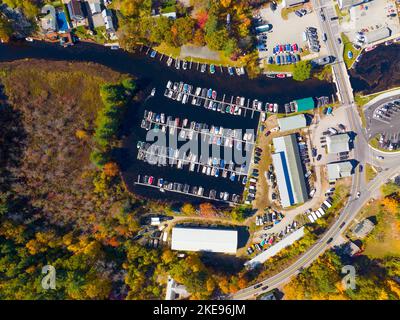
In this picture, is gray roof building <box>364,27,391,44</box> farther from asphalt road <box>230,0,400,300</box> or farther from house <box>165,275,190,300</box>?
house <box>165,275,190,300</box>

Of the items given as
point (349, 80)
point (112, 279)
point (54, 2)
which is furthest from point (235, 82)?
point (112, 279)

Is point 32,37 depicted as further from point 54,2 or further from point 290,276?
point 290,276

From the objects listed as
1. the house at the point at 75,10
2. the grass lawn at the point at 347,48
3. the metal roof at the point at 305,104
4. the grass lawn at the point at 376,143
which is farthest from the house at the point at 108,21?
the grass lawn at the point at 376,143

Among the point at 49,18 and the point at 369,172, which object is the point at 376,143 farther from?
the point at 49,18

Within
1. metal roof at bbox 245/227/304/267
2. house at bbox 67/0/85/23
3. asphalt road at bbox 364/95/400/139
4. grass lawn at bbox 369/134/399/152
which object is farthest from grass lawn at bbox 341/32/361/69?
house at bbox 67/0/85/23

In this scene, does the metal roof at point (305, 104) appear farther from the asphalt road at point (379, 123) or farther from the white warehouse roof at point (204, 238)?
the white warehouse roof at point (204, 238)

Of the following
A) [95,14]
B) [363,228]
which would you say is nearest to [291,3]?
[95,14]
